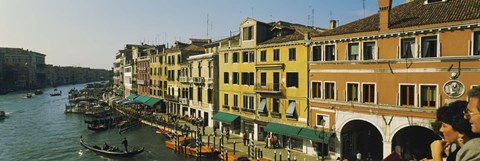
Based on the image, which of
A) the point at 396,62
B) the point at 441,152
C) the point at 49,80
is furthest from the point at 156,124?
the point at 49,80

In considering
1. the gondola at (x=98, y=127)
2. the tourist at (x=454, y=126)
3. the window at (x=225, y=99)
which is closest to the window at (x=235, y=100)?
the window at (x=225, y=99)

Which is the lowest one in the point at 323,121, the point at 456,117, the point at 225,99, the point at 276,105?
the point at 323,121

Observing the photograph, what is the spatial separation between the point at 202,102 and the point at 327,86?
18328 millimetres

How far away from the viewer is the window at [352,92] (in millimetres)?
21655

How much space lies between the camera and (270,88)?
89.1 feet

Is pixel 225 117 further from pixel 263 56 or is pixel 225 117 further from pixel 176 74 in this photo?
pixel 176 74

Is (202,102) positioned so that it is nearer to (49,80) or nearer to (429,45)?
(429,45)

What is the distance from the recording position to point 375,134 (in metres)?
24.7

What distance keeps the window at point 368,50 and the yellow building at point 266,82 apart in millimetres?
4587

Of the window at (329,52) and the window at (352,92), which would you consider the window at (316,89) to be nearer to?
the window at (329,52)

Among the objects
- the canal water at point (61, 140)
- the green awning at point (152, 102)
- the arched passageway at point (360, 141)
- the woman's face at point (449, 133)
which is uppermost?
the woman's face at point (449, 133)

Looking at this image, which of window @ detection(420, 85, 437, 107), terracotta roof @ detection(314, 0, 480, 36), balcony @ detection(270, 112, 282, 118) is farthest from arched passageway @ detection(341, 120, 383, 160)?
terracotta roof @ detection(314, 0, 480, 36)

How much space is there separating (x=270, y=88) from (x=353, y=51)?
7.89 meters

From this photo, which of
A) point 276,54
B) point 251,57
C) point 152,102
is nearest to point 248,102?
point 251,57
